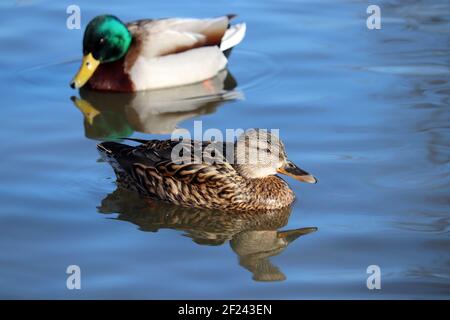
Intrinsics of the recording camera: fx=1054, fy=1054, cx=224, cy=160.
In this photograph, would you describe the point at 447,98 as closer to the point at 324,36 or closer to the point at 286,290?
the point at 324,36

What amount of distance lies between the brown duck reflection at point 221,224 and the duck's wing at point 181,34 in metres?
3.56

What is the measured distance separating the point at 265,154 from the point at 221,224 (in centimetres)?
68

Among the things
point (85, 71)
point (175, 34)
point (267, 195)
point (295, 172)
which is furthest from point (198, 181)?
point (175, 34)

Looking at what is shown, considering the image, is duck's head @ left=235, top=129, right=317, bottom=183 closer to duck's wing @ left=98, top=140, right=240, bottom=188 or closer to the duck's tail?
duck's wing @ left=98, top=140, right=240, bottom=188

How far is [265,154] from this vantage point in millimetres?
8562

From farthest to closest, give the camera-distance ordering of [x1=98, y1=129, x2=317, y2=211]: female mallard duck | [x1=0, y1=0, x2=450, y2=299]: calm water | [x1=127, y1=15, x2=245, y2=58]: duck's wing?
[x1=127, y1=15, x2=245, y2=58]: duck's wing < [x1=98, y1=129, x2=317, y2=211]: female mallard duck < [x1=0, y1=0, x2=450, y2=299]: calm water

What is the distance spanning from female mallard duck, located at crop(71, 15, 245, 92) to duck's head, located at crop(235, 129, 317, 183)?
136 inches

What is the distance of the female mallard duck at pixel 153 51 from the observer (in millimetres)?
11805

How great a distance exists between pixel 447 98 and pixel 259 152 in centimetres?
308

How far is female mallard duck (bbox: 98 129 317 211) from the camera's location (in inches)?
337

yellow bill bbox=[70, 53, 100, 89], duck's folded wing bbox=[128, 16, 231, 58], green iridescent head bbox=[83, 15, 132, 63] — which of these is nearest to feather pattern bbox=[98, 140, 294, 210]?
yellow bill bbox=[70, 53, 100, 89]

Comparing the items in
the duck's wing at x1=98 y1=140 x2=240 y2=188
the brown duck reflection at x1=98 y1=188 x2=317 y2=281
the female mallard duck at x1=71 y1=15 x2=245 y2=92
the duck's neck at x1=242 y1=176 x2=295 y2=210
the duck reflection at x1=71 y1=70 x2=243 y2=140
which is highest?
the female mallard duck at x1=71 y1=15 x2=245 y2=92

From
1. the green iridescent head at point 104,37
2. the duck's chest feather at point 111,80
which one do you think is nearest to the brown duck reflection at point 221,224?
the duck's chest feather at point 111,80
